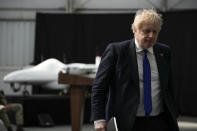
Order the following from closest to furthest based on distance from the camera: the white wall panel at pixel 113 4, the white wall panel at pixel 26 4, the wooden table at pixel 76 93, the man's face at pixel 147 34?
the man's face at pixel 147 34
the wooden table at pixel 76 93
the white wall panel at pixel 113 4
the white wall panel at pixel 26 4

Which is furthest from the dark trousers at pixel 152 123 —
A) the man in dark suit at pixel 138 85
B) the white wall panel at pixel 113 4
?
the white wall panel at pixel 113 4

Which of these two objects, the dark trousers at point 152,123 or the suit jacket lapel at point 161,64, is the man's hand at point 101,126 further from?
the suit jacket lapel at point 161,64

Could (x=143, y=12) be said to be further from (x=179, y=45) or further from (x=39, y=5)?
(x=39, y=5)

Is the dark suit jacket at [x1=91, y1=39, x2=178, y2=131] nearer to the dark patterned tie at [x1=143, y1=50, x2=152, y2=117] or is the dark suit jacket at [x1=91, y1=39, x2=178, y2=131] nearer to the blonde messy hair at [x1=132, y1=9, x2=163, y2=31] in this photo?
the dark patterned tie at [x1=143, y1=50, x2=152, y2=117]

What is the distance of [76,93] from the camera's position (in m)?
5.37

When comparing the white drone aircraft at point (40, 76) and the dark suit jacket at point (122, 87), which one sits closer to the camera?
the dark suit jacket at point (122, 87)

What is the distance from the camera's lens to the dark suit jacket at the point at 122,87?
207 cm

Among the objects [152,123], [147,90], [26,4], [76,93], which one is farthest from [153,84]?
[26,4]

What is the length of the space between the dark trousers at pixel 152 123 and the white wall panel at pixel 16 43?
9.97m

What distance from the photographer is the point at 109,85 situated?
7.06ft

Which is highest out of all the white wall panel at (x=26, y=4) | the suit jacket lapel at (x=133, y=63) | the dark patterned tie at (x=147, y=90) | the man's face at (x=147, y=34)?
the white wall panel at (x=26, y=4)

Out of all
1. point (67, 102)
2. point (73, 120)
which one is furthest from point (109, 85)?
point (67, 102)

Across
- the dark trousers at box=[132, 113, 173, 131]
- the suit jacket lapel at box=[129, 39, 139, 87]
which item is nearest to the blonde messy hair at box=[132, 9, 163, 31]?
the suit jacket lapel at box=[129, 39, 139, 87]

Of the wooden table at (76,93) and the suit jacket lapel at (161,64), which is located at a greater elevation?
the suit jacket lapel at (161,64)
